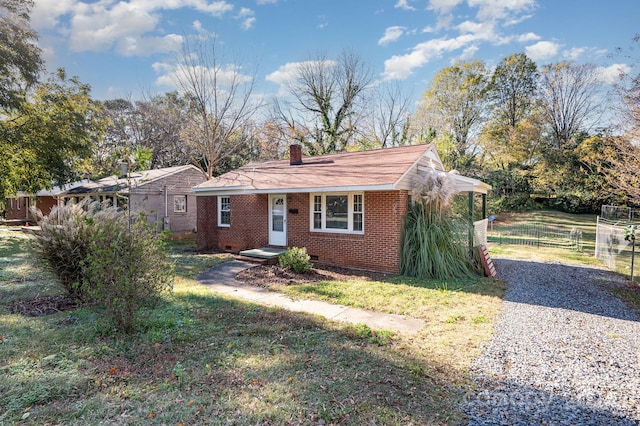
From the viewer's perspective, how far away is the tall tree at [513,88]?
30516mm

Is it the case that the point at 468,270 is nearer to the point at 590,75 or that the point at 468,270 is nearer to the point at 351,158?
the point at 351,158

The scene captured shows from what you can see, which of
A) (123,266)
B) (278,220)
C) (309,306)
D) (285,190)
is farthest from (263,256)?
(123,266)

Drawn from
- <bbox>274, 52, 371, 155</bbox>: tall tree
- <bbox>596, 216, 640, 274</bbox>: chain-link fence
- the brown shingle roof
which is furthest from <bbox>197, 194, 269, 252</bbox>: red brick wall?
<bbox>274, 52, 371, 155</bbox>: tall tree

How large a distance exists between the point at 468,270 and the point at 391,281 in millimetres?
2374

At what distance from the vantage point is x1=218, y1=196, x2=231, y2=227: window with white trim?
44.8 ft

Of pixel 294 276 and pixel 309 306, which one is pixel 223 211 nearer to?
pixel 294 276

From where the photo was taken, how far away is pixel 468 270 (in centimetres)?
903

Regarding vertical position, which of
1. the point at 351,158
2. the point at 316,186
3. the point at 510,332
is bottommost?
the point at 510,332

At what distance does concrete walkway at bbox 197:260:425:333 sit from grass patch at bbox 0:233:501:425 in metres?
0.35

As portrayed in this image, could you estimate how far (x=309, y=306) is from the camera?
6320mm

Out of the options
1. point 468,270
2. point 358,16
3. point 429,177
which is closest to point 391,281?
point 468,270

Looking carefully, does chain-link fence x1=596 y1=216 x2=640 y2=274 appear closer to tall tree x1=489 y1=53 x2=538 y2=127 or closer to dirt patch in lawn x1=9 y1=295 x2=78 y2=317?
dirt patch in lawn x1=9 y1=295 x2=78 y2=317

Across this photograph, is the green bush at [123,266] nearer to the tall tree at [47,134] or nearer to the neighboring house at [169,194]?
the tall tree at [47,134]

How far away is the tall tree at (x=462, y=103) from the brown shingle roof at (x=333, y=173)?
65.7 feet
